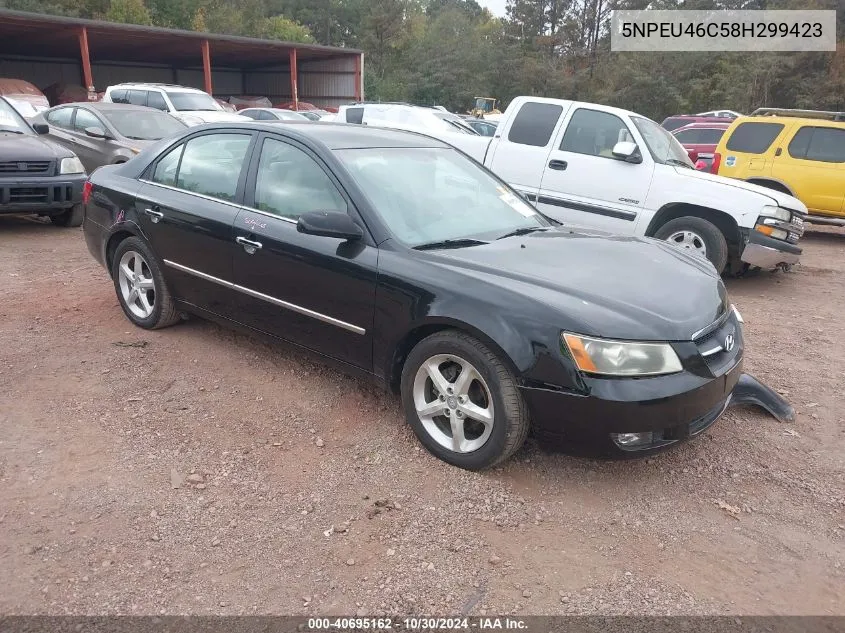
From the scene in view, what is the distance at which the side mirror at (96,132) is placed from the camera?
9.95 meters

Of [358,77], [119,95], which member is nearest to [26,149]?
[119,95]

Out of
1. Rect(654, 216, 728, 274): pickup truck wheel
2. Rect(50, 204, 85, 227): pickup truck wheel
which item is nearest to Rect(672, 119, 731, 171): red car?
Rect(654, 216, 728, 274): pickup truck wheel

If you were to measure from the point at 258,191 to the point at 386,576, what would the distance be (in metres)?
2.40

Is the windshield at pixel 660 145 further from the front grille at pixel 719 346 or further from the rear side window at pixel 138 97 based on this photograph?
the rear side window at pixel 138 97

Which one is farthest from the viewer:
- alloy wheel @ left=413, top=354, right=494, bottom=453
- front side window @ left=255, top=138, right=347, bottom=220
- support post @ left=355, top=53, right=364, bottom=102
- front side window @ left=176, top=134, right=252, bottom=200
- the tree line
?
the tree line

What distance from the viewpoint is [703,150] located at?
1505 centimetres

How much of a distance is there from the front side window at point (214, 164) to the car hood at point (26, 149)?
4619 mm

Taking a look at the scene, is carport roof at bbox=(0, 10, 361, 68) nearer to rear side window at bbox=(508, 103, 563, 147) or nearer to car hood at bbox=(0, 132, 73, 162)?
car hood at bbox=(0, 132, 73, 162)

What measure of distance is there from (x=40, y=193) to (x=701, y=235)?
7.59 m

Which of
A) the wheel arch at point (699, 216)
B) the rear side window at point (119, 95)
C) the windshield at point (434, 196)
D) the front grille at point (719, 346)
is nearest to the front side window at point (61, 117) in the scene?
the rear side window at point (119, 95)

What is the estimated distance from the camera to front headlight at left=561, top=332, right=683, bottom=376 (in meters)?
2.87

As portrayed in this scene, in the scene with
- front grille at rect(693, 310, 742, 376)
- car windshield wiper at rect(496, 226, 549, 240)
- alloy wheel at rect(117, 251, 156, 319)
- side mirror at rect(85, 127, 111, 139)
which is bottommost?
alloy wheel at rect(117, 251, 156, 319)

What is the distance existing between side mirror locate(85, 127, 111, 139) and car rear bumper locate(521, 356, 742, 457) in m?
9.15

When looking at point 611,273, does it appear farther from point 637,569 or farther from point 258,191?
point 258,191
